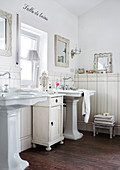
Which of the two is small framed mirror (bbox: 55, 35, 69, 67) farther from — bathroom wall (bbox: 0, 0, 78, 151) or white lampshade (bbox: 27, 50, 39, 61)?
white lampshade (bbox: 27, 50, 39, 61)

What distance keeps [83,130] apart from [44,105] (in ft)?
5.68

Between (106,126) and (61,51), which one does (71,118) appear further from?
(61,51)

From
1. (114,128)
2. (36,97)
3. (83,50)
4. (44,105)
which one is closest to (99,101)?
(114,128)

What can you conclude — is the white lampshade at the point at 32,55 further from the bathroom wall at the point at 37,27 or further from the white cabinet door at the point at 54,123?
the white cabinet door at the point at 54,123

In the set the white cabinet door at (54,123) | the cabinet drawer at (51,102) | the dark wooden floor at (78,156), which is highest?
the cabinet drawer at (51,102)

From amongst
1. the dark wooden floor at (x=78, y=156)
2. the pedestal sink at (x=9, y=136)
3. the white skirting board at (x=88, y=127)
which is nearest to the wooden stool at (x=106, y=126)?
the white skirting board at (x=88, y=127)

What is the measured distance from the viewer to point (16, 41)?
3.12 m

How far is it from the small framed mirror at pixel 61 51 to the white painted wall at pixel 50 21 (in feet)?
0.33

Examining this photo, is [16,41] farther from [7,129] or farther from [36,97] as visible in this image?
[7,129]

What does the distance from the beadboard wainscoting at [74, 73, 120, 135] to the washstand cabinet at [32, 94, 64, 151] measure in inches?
54.2

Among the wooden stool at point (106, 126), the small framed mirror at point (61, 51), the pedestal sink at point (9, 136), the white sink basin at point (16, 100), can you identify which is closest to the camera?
the white sink basin at point (16, 100)

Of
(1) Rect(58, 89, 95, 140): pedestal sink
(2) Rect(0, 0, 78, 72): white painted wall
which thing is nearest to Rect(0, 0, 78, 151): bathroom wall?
(2) Rect(0, 0, 78, 72): white painted wall

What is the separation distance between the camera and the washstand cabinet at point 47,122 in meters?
3.16

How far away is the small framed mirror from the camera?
4.11 meters
